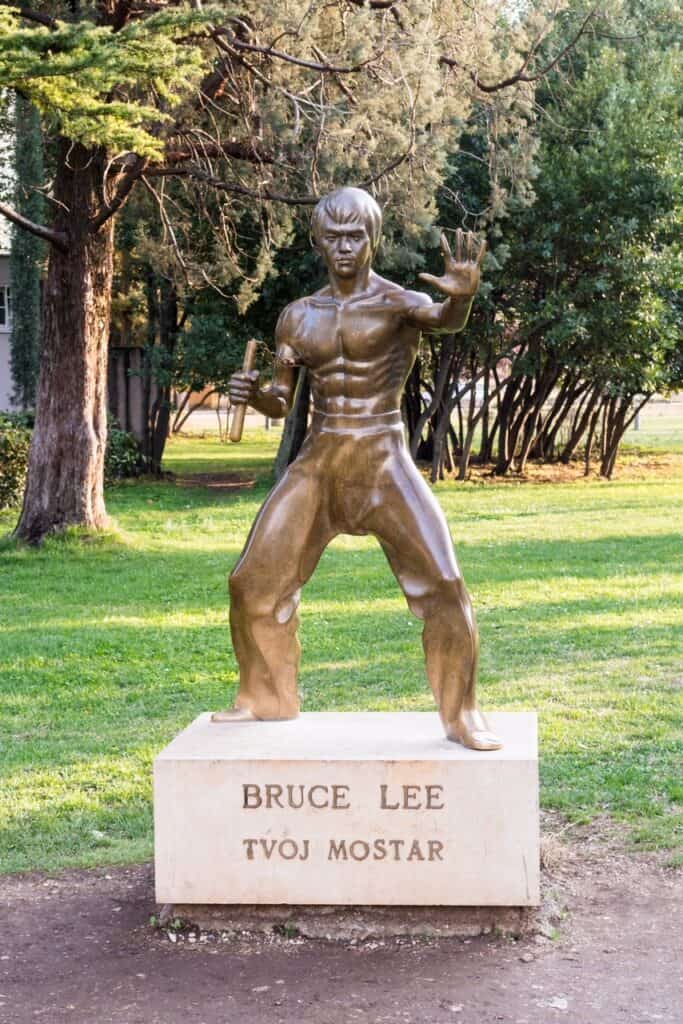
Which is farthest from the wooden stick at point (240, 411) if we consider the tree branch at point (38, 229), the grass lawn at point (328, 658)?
the tree branch at point (38, 229)

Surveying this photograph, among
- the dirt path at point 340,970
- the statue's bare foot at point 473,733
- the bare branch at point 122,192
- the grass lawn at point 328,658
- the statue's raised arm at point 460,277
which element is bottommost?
the dirt path at point 340,970

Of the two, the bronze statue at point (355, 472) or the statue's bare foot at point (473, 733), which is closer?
the statue's bare foot at point (473, 733)

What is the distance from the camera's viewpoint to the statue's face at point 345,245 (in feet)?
18.9

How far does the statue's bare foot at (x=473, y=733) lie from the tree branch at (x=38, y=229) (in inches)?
402

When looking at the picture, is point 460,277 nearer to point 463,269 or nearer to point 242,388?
point 463,269

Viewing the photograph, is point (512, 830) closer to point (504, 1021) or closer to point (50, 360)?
point (504, 1021)

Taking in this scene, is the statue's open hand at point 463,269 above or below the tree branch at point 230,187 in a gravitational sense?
below

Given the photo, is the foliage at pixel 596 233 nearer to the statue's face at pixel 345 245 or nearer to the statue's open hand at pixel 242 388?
the statue's face at pixel 345 245

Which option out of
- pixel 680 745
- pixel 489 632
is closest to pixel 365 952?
pixel 680 745

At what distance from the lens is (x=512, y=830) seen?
5.44 meters

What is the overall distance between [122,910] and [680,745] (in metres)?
3.46

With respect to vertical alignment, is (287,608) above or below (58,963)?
above

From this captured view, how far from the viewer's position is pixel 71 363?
1552cm

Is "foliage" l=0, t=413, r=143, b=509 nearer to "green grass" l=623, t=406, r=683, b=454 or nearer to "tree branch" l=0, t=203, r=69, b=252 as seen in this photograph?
"tree branch" l=0, t=203, r=69, b=252
